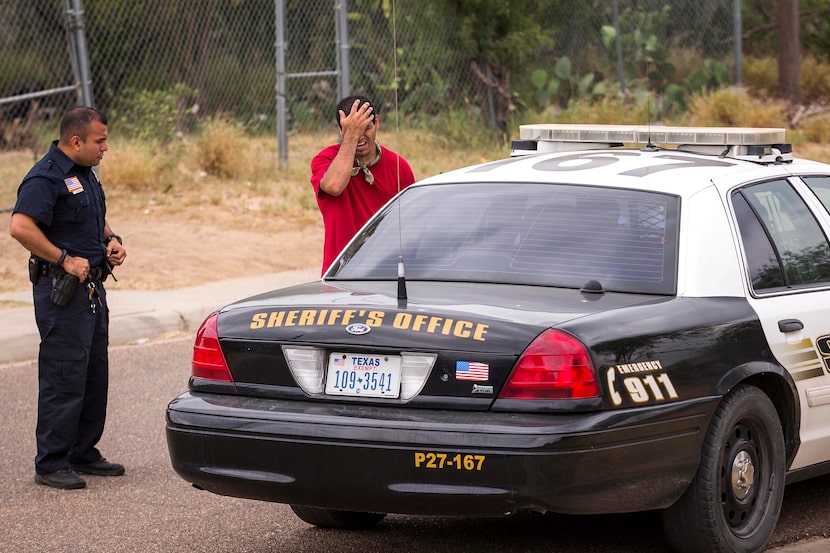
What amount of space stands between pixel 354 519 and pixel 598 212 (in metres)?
1.58

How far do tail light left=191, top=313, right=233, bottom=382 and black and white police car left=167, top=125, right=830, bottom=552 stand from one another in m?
0.01

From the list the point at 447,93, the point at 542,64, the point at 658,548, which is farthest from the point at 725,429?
the point at 542,64

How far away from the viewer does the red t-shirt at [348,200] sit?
6.48 m

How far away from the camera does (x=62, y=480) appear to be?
629 centimetres

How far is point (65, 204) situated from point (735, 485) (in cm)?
338

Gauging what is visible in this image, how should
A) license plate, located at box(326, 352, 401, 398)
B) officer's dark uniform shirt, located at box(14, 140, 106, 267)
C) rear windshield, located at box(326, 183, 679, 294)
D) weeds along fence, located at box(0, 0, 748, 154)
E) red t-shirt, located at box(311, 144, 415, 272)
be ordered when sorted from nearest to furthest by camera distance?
license plate, located at box(326, 352, 401, 398) < rear windshield, located at box(326, 183, 679, 294) < officer's dark uniform shirt, located at box(14, 140, 106, 267) < red t-shirt, located at box(311, 144, 415, 272) < weeds along fence, located at box(0, 0, 748, 154)

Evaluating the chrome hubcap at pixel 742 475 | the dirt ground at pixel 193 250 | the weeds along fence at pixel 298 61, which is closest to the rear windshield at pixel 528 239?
the chrome hubcap at pixel 742 475

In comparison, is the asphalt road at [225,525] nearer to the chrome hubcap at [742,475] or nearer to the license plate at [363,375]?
the chrome hubcap at [742,475]

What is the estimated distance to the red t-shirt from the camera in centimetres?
648

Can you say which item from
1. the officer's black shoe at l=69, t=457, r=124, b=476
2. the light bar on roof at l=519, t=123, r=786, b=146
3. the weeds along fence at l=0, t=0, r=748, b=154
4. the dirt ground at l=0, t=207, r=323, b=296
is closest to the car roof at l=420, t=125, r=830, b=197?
the light bar on roof at l=519, t=123, r=786, b=146

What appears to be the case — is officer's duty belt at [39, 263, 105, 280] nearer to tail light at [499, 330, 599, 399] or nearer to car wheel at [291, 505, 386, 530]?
car wheel at [291, 505, 386, 530]

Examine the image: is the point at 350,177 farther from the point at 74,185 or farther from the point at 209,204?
the point at 209,204

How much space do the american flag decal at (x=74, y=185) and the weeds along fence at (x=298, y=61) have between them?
9540 millimetres

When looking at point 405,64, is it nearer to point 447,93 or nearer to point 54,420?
point 447,93
